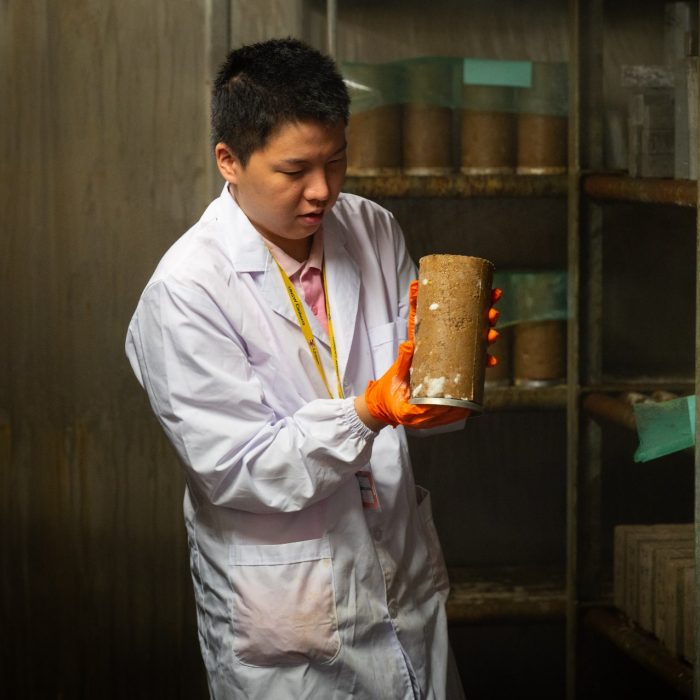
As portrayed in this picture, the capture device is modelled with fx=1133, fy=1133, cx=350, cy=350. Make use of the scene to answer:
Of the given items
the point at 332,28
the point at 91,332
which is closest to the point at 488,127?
the point at 332,28

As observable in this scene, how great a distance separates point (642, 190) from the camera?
2.22 m

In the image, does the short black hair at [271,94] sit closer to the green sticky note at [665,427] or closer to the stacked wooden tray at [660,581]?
the green sticky note at [665,427]

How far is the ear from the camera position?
5.69ft

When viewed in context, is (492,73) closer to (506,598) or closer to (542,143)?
(542,143)

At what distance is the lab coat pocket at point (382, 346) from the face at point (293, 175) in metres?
0.21

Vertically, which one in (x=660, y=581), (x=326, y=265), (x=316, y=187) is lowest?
(x=660, y=581)

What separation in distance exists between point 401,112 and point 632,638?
4.08ft

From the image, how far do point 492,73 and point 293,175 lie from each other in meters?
1.01

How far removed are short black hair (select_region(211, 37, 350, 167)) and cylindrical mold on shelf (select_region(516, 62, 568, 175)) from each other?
0.90m

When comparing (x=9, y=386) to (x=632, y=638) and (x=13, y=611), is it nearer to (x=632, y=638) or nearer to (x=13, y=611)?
(x=13, y=611)

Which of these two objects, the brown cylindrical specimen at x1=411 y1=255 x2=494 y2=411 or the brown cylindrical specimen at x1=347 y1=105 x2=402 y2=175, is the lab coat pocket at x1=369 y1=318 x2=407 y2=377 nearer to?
the brown cylindrical specimen at x1=411 y1=255 x2=494 y2=411

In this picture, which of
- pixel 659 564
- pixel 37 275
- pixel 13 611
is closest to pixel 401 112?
pixel 37 275

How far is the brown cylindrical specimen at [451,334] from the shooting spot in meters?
1.50

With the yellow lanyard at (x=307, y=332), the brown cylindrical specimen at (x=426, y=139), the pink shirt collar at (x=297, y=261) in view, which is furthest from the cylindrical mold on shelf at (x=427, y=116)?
the yellow lanyard at (x=307, y=332)
